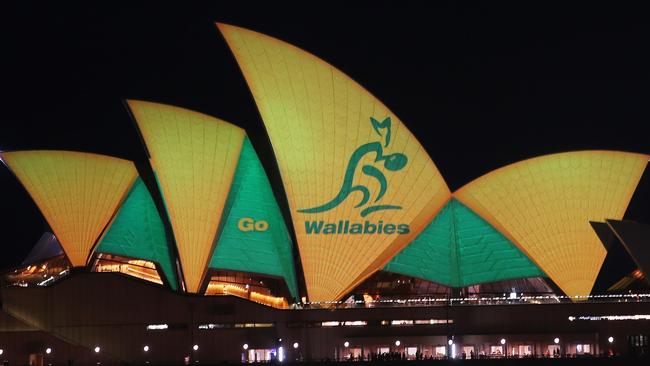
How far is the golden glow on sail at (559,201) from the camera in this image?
4375cm

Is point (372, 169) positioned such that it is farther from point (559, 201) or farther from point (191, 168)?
point (559, 201)

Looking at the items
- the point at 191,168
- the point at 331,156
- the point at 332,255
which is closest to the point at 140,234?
the point at 191,168

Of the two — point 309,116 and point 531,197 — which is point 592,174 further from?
point 309,116

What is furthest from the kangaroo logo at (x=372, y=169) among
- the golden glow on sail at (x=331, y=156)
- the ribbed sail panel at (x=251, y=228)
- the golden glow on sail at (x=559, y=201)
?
the golden glow on sail at (x=559, y=201)

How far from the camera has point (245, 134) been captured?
4316cm

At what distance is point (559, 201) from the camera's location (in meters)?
44.0

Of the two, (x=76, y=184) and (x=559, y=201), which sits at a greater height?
(x=76, y=184)

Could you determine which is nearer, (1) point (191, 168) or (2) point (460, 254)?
(1) point (191, 168)

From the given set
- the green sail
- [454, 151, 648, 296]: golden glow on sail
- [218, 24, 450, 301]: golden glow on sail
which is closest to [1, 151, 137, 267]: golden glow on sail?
[218, 24, 450, 301]: golden glow on sail

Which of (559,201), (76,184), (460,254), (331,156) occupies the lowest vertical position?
(460,254)

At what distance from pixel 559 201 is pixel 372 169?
26.2ft

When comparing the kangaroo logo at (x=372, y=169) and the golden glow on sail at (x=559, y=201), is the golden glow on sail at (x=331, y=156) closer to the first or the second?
the kangaroo logo at (x=372, y=169)

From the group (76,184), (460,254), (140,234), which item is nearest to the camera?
(460,254)

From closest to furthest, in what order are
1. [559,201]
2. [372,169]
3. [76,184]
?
[372,169]
[559,201]
[76,184]
